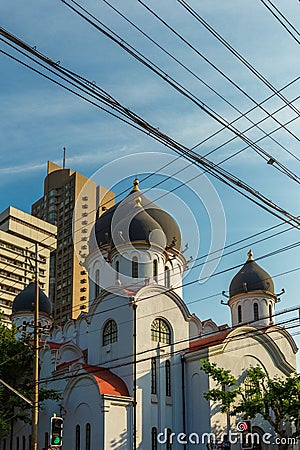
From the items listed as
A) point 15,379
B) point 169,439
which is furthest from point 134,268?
point 169,439

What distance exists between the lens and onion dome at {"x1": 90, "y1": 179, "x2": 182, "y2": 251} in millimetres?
39312

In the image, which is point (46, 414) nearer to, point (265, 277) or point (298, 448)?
point (298, 448)

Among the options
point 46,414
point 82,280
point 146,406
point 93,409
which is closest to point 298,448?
point 146,406

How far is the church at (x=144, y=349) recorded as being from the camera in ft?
104

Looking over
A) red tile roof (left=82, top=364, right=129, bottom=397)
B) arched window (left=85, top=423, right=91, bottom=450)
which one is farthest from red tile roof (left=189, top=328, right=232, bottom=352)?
arched window (left=85, top=423, right=91, bottom=450)

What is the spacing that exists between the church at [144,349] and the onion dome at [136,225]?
0.07 meters

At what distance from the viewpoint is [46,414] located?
35031 mm

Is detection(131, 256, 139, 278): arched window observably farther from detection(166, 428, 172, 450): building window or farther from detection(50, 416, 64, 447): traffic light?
detection(50, 416, 64, 447): traffic light

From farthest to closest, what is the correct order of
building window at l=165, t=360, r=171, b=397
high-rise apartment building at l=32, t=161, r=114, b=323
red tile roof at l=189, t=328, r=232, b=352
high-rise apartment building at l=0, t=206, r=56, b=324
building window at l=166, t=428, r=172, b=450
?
high-rise apartment building at l=32, t=161, r=114, b=323 → high-rise apartment building at l=0, t=206, r=56, b=324 → red tile roof at l=189, t=328, r=232, b=352 → building window at l=165, t=360, r=171, b=397 → building window at l=166, t=428, r=172, b=450

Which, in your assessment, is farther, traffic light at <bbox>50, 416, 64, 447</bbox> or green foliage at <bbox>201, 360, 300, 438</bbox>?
green foliage at <bbox>201, 360, 300, 438</bbox>

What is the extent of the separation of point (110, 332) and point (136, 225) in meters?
7.04

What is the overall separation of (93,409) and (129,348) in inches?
156

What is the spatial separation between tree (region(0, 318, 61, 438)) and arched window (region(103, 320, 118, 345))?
13.2 feet

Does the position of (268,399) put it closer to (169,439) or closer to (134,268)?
(169,439)
